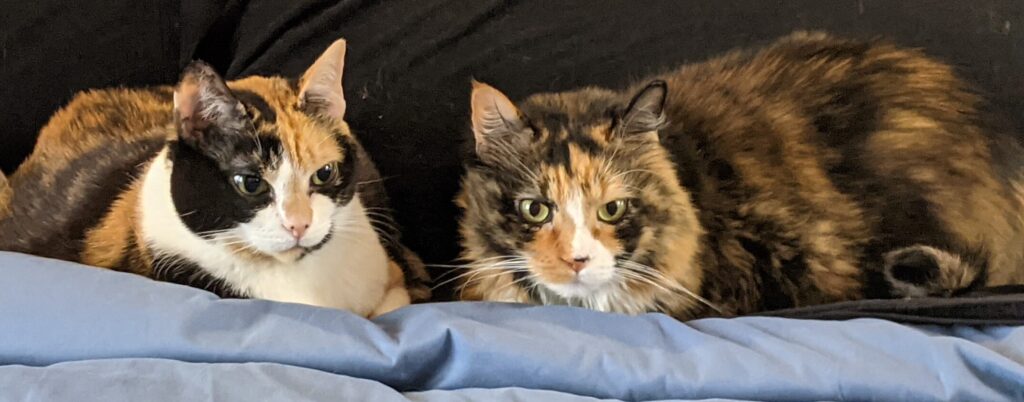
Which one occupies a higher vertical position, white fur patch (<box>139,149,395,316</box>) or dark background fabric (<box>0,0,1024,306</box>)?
dark background fabric (<box>0,0,1024,306</box>)

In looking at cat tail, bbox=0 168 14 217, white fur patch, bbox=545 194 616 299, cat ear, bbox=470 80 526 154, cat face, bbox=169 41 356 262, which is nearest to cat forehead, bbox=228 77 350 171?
cat face, bbox=169 41 356 262

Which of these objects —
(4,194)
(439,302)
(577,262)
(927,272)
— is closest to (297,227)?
(439,302)

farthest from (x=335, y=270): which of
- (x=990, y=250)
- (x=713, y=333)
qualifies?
(x=990, y=250)

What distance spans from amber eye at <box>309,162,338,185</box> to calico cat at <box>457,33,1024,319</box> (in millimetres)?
208

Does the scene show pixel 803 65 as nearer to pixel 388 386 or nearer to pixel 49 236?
pixel 388 386

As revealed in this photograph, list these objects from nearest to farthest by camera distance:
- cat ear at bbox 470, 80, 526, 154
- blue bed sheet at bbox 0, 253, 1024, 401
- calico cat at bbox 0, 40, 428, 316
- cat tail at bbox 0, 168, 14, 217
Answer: blue bed sheet at bbox 0, 253, 1024, 401 < calico cat at bbox 0, 40, 428, 316 < cat ear at bbox 470, 80, 526, 154 < cat tail at bbox 0, 168, 14, 217

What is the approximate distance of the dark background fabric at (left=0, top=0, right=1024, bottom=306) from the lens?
1.36 meters

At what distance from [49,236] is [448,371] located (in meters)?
0.65

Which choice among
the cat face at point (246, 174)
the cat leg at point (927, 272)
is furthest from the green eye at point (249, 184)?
the cat leg at point (927, 272)

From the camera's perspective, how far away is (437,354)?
1.00 meters

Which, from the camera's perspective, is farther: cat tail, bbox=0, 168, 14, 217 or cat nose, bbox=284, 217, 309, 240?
cat tail, bbox=0, 168, 14, 217

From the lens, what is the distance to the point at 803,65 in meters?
1.33

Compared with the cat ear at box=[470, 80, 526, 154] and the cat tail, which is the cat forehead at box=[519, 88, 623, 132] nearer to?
the cat ear at box=[470, 80, 526, 154]

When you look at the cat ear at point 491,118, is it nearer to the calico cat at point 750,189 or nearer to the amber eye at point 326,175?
the calico cat at point 750,189
